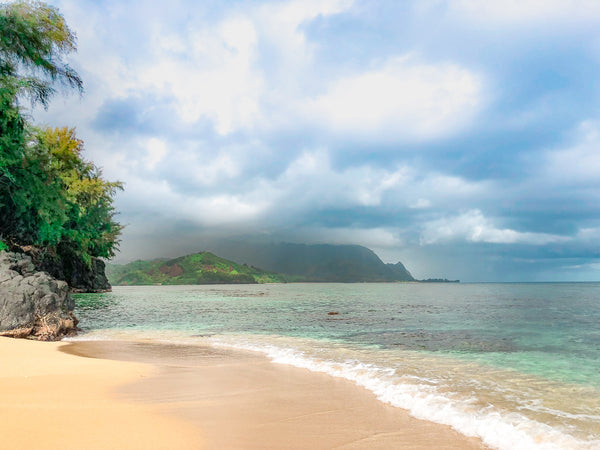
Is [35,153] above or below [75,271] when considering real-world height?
above

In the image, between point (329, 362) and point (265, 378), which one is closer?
point (265, 378)

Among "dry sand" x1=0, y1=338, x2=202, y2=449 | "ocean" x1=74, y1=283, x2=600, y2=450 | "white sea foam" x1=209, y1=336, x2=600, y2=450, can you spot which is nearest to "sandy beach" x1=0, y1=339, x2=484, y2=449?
"dry sand" x1=0, y1=338, x2=202, y2=449

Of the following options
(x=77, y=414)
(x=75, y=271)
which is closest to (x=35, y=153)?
(x=77, y=414)

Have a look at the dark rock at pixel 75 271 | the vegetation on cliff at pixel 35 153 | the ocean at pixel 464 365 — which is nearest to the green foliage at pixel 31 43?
the vegetation on cliff at pixel 35 153

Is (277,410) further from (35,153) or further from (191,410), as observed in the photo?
(35,153)

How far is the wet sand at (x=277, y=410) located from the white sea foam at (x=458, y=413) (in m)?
0.28

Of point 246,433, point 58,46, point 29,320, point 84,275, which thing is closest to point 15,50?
point 58,46

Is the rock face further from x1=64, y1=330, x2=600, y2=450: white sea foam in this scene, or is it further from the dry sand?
x1=64, y1=330, x2=600, y2=450: white sea foam

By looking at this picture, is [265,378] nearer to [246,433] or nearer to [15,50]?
[246,433]

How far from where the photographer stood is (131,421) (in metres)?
4.58

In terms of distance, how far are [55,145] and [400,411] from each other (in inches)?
1769

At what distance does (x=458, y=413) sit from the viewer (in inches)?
221

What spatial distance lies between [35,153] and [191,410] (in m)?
28.5

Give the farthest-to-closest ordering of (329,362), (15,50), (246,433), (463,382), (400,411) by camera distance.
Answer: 1. (15,50)
2. (329,362)
3. (463,382)
4. (400,411)
5. (246,433)
